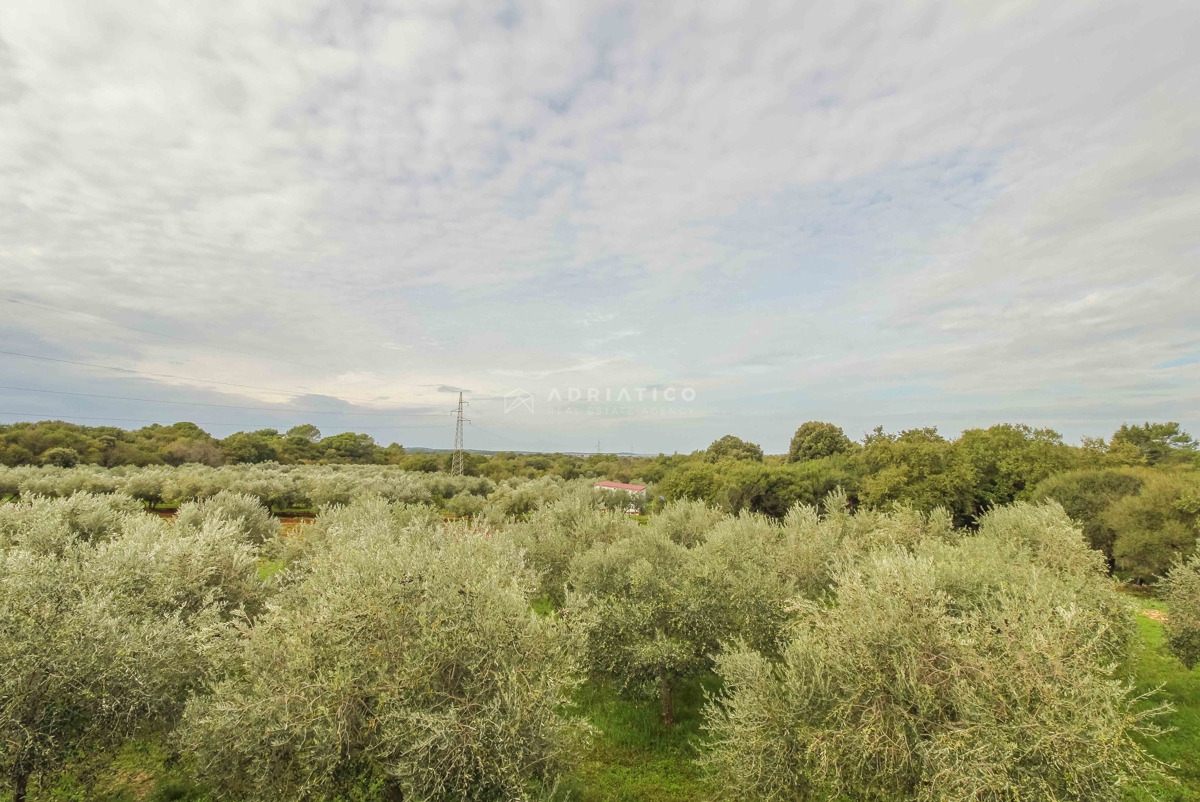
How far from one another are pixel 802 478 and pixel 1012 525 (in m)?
31.6

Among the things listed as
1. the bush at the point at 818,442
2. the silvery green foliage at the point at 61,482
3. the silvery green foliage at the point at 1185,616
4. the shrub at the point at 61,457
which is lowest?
the silvery green foliage at the point at 1185,616

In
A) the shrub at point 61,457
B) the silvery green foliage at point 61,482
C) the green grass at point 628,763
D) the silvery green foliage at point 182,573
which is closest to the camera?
the green grass at point 628,763

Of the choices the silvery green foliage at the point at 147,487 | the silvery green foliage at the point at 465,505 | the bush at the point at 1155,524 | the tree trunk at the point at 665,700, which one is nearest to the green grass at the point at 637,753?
the tree trunk at the point at 665,700

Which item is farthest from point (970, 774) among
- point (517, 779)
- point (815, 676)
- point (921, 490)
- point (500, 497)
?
point (500, 497)

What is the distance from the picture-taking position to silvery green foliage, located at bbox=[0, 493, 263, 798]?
819 centimetres

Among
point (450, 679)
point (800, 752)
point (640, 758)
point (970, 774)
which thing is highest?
point (450, 679)

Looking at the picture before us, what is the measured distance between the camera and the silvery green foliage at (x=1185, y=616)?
15805 millimetres

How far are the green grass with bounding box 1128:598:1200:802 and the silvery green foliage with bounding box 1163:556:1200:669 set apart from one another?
2.80 feet

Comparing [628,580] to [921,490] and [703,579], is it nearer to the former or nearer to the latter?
[703,579]

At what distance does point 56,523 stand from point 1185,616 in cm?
3878

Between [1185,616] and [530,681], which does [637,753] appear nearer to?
[530,681]

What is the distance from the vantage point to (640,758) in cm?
1442

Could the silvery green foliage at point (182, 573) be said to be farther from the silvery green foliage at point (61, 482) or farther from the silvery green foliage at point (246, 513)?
the silvery green foliage at point (61, 482)

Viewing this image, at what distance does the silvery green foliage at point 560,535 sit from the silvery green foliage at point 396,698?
10828 millimetres
